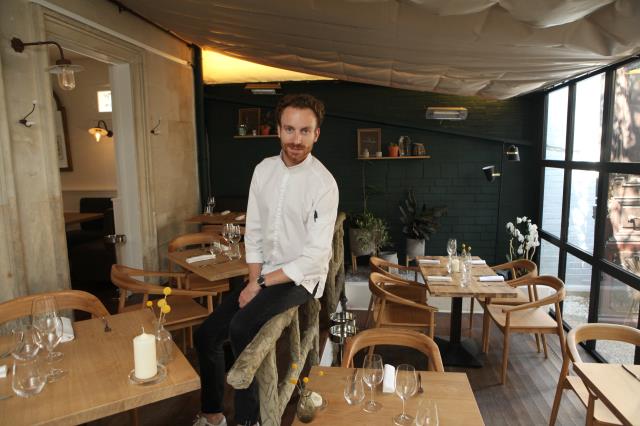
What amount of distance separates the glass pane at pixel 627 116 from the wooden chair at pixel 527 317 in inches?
A: 50.8

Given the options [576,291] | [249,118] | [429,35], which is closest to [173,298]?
[429,35]

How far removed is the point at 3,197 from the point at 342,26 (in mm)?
2821

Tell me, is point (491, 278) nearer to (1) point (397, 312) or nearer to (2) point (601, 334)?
(1) point (397, 312)

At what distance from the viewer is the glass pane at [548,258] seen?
18.2 ft

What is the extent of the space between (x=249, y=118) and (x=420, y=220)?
127 inches

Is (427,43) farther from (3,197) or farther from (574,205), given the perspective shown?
(3,197)

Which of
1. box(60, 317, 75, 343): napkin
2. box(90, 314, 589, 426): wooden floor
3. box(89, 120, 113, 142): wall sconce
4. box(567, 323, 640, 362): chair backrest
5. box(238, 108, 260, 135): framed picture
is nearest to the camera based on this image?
box(60, 317, 75, 343): napkin

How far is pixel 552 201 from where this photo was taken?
582 cm

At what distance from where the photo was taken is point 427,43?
3279 mm

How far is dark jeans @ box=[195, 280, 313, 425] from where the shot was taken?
2182 millimetres

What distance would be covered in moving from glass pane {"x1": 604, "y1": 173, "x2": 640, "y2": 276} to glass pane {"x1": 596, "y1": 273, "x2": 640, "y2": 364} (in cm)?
20

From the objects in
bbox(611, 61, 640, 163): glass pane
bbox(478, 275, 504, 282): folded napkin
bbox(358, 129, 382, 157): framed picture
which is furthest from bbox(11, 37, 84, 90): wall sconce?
bbox(611, 61, 640, 163): glass pane

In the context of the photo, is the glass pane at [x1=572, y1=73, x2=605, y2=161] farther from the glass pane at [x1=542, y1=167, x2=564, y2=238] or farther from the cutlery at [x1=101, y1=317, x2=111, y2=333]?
the cutlery at [x1=101, y1=317, x2=111, y2=333]

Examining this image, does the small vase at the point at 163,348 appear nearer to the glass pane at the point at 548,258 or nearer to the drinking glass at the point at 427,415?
the drinking glass at the point at 427,415
